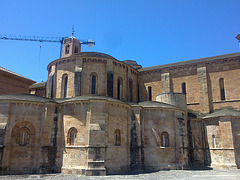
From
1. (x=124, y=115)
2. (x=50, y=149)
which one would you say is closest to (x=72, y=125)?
(x=50, y=149)

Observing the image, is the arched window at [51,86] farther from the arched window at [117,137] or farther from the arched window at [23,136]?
the arched window at [117,137]

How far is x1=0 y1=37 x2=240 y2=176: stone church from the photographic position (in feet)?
62.2

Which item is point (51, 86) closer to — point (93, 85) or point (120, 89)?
point (93, 85)

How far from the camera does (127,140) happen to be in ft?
69.3

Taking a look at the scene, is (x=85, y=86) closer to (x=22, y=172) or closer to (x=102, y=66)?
(x=102, y=66)

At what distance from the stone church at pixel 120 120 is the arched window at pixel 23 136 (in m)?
0.08

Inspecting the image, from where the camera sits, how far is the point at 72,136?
1956 centimetres

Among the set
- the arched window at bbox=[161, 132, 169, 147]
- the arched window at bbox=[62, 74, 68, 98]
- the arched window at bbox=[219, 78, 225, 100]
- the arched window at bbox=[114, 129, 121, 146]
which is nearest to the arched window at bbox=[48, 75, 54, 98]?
the arched window at bbox=[62, 74, 68, 98]

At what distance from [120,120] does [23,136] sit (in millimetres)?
9077

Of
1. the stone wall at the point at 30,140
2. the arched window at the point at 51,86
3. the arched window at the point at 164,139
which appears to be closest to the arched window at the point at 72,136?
the stone wall at the point at 30,140

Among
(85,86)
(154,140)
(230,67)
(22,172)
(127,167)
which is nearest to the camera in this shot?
(22,172)

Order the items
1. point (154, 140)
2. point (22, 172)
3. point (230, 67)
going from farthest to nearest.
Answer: point (230, 67), point (154, 140), point (22, 172)

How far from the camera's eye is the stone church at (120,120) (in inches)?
746

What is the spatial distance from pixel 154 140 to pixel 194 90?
1034 cm
